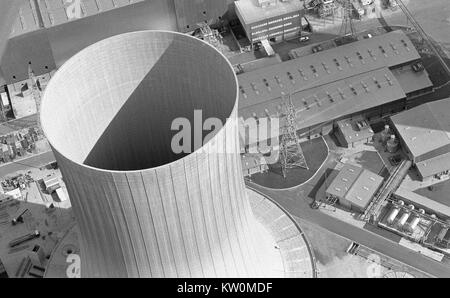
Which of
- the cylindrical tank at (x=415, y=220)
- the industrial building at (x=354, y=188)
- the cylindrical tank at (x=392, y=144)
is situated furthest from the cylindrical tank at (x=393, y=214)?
the cylindrical tank at (x=392, y=144)

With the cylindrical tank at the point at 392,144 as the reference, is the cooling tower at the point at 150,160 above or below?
above

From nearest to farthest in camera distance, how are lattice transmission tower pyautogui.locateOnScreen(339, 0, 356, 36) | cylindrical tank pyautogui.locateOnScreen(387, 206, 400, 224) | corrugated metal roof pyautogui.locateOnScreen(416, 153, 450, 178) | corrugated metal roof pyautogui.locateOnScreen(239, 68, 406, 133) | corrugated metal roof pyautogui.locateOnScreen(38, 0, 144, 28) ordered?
cylindrical tank pyautogui.locateOnScreen(387, 206, 400, 224), corrugated metal roof pyautogui.locateOnScreen(416, 153, 450, 178), corrugated metal roof pyautogui.locateOnScreen(239, 68, 406, 133), corrugated metal roof pyautogui.locateOnScreen(38, 0, 144, 28), lattice transmission tower pyautogui.locateOnScreen(339, 0, 356, 36)

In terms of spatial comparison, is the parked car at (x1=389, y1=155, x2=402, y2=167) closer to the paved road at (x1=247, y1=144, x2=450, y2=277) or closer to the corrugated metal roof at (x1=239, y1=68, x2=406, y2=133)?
the paved road at (x1=247, y1=144, x2=450, y2=277)

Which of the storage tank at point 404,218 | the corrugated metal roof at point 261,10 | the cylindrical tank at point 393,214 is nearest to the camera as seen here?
the storage tank at point 404,218

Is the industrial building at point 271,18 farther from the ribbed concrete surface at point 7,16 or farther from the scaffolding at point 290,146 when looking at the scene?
the ribbed concrete surface at point 7,16

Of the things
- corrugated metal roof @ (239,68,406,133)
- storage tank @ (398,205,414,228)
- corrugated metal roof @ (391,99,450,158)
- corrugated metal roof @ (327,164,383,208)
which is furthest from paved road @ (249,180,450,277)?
corrugated metal roof @ (391,99,450,158)

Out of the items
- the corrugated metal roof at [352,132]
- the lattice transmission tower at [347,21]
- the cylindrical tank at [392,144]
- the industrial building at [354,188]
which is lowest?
the industrial building at [354,188]

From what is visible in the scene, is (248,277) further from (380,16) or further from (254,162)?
(380,16)
